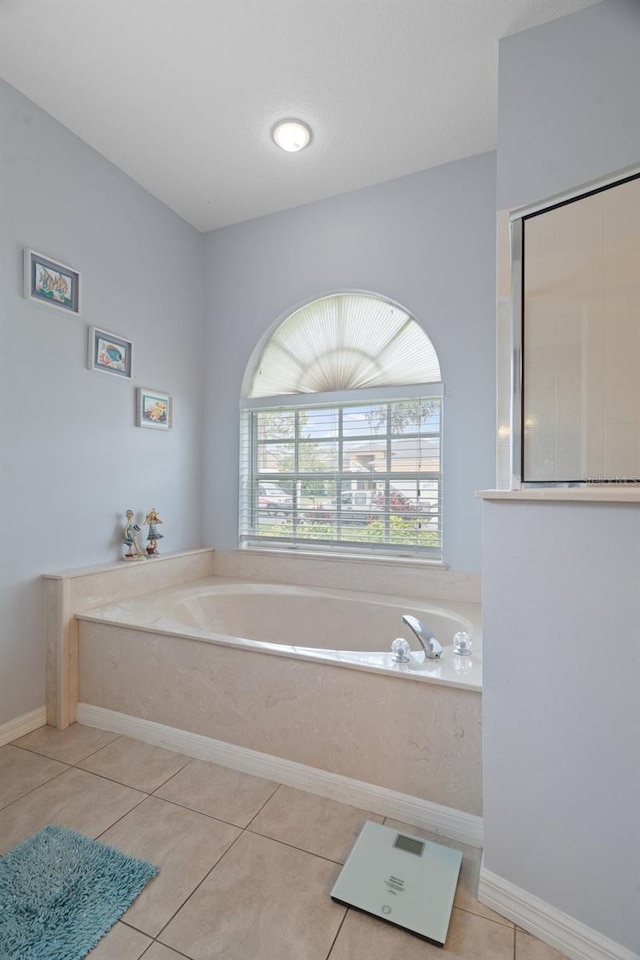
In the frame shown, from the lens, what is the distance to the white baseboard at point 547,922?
106cm

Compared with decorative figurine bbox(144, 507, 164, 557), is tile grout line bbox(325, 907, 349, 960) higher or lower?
lower

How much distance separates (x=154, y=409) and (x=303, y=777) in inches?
85.8

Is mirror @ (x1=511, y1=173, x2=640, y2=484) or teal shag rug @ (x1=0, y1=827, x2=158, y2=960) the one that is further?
mirror @ (x1=511, y1=173, x2=640, y2=484)

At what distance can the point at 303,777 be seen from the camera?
5.49ft

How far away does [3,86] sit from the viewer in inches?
78.4

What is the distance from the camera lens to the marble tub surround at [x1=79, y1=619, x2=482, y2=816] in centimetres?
146

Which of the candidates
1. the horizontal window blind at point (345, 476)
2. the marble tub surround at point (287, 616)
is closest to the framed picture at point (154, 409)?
the horizontal window blind at point (345, 476)

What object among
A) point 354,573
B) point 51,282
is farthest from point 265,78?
point 354,573

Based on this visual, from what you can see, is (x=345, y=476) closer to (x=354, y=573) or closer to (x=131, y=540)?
(x=354, y=573)

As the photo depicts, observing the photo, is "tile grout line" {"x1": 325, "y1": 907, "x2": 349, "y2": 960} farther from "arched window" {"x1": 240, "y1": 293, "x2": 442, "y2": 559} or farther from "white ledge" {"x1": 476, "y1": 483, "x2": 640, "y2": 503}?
"arched window" {"x1": 240, "y1": 293, "x2": 442, "y2": 559}

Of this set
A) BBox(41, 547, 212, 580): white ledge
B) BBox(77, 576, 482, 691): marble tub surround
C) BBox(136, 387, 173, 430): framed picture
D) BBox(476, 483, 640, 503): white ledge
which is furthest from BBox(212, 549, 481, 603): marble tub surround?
BBox(476, 483, 640, 503): white ledge

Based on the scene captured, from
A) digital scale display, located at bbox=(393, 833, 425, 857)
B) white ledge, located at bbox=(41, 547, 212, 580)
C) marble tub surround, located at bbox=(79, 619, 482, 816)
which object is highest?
white ledge, located at bbox=(41, 547, 212, 580)

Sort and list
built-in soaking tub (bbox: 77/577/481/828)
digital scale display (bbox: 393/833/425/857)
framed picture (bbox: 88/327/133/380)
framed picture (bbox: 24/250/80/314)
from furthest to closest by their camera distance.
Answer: framed picture (bbox: 88/327/133/380), framed picture (bbox: 24/250/80/314), built-in soaking tub (bbox: 77/577/481/828), digital scale display (bbox: 393/833/425/857)

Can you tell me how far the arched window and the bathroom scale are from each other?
4.77 ft
